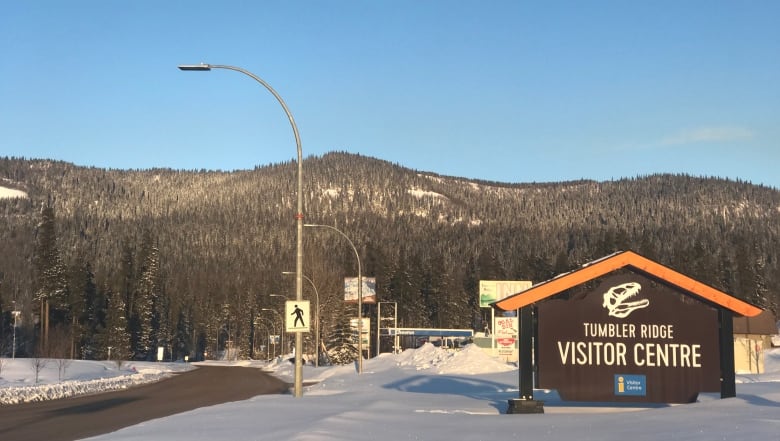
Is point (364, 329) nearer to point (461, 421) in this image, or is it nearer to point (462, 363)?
point (462, 363)

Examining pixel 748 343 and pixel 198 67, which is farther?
pixel 748 343

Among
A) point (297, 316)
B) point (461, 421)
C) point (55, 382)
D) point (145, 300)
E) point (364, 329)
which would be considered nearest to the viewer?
point (461, 421)

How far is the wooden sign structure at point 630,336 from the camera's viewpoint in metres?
18.5

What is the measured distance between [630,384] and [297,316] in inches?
332

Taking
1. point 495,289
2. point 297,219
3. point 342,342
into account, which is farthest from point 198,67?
point 342,342

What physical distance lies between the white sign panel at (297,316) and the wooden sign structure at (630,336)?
4.98 m

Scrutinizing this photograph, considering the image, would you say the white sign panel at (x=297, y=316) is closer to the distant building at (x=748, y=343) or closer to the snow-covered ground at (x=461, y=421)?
the snow-covered ground at (x=461, y=421)

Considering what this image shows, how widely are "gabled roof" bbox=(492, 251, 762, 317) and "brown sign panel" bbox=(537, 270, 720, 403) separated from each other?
1.16 ft

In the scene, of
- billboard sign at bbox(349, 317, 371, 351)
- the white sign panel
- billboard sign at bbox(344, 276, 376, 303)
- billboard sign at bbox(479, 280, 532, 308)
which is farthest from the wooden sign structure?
billboard sign at bbox(479, 280, 532, 308)

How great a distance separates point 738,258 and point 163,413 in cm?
11791

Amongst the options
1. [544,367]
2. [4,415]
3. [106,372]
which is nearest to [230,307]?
[106,372]

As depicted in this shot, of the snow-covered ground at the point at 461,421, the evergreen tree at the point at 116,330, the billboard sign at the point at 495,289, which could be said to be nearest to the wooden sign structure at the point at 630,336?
the snow-covered ground at the point at 461,421

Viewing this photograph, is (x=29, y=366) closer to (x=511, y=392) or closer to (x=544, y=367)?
(x=511, y=392)

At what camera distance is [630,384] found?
1864 cm
